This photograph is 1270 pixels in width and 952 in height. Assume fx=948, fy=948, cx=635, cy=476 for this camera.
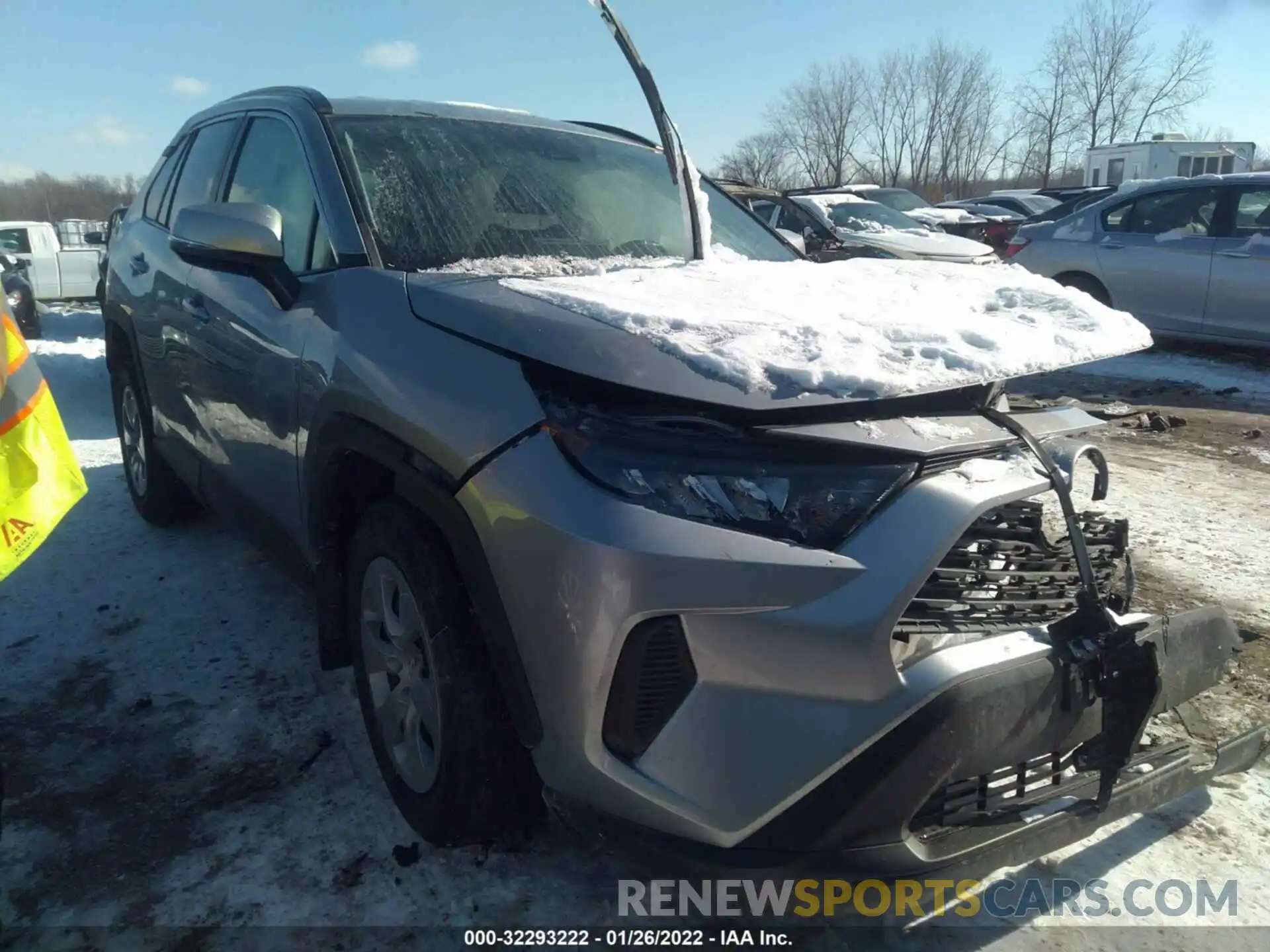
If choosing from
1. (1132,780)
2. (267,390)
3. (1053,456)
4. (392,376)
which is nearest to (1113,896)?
(1132,780)

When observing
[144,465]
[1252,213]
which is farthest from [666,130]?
[1252,213]

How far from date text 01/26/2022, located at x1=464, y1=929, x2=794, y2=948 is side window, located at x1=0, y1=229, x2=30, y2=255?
19.4 m

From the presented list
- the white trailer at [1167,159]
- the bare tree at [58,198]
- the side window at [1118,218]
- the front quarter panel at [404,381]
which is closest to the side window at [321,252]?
the front quarter panel at [404,381]

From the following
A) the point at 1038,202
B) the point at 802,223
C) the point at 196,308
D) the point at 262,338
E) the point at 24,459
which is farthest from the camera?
the point at 1038,202

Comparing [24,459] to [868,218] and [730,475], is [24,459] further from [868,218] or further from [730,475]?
[868,218]

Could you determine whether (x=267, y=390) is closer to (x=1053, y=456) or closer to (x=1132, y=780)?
(x=1053, y=456)

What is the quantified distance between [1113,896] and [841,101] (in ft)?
182

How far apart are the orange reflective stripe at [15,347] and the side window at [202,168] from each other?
152 centimetres

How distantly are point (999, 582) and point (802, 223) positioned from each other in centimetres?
853

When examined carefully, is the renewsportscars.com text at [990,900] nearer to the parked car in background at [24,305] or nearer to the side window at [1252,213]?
the side window at [1252,213]

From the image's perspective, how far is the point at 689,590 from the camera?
1610 millimetres

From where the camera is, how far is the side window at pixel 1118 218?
9406mm

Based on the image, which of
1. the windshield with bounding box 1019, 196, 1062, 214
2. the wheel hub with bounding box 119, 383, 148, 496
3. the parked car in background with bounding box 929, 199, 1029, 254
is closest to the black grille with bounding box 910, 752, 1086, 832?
the wheel hub with bounding box 119, 383, 148, 496

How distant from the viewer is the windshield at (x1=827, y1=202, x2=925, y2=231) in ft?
36.0
